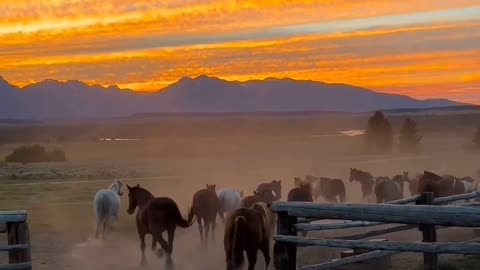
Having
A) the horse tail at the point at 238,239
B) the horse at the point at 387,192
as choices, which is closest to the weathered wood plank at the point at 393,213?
the horse tail at the point at 238,239

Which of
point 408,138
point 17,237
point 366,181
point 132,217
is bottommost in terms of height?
point 132,217

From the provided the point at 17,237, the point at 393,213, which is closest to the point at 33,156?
the point at 17,237

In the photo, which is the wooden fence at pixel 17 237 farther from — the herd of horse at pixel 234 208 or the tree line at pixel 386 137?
the tree line at pixel 386 137

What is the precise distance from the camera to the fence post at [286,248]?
31.3 ft

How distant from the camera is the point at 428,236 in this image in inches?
532

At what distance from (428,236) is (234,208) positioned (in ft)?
36.1

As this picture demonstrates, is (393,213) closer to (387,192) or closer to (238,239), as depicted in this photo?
(238,239)

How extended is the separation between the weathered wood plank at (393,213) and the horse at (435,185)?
46.5ft

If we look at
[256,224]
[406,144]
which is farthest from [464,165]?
[256,224]

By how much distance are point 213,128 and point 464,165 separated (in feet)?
424

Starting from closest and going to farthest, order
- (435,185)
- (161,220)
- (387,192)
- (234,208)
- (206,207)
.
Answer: (161,220)
(206,207)
(435,185)
(234,208)
(387,192)

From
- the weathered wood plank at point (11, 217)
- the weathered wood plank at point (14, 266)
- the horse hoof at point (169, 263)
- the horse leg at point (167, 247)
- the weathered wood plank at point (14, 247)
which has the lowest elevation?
the horse hoof at point (169, 263)

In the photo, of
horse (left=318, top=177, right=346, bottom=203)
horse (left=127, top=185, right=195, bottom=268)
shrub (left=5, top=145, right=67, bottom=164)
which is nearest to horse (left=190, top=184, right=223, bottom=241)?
horse (left=127, top=185, right=195, bottom=268)

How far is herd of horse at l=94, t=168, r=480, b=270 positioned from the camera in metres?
13.0
